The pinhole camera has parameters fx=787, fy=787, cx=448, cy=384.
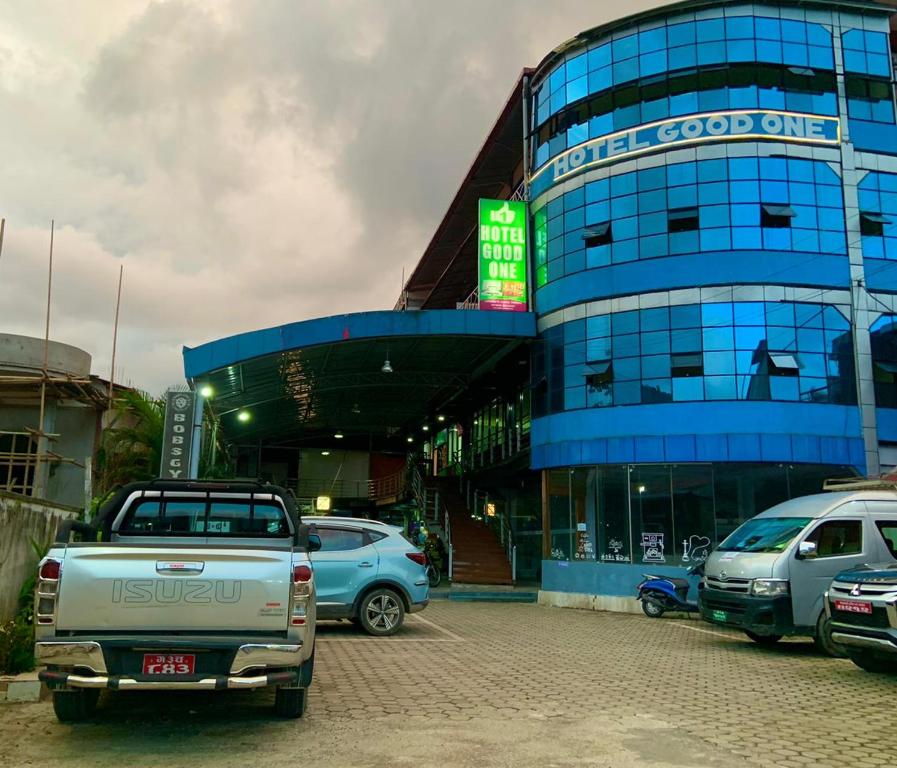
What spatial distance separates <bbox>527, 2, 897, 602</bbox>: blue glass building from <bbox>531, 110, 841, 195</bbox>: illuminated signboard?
0.14 ft

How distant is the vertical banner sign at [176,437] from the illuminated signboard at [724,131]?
12749 millimetres

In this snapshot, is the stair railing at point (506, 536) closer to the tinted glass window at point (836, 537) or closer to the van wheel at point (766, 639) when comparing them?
the van wheel at point (766, 639)

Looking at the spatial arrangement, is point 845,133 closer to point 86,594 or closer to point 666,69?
point 666,69

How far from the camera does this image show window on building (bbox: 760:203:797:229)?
65.5 feet

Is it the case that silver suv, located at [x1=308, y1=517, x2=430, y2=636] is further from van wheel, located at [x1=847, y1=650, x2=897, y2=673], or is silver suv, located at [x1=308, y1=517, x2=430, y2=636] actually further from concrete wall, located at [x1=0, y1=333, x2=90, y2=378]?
concrete wall, located at [x1=0, y1=333, x2=90, y2=378]

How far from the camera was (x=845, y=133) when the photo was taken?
2073cm

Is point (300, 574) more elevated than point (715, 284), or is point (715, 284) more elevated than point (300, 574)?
point (715, 284)

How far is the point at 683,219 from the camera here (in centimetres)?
2031

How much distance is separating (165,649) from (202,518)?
2358 mm

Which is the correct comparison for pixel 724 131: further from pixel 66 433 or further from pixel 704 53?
pixel 66 433

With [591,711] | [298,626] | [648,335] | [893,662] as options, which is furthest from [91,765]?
[648,335]

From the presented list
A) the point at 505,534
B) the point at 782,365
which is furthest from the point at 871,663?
the point at 505,534

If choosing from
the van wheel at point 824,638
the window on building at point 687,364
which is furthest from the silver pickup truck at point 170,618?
the window on building at point 687,364

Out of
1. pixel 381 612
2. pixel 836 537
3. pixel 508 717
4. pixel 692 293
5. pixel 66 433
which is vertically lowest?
pixel 508 717
